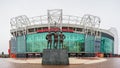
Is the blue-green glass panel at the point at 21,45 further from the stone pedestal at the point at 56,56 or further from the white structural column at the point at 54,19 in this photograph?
the stone pedestal at the point at 56,56

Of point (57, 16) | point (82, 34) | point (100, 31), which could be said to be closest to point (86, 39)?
point (82, 34)

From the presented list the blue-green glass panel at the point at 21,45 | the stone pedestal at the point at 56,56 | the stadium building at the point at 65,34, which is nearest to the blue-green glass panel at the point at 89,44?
the stadium building at the point at 65,34

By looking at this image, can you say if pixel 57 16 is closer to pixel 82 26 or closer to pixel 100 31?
pixel 82 26

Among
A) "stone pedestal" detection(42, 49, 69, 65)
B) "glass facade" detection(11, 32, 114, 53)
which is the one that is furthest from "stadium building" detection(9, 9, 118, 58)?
"stone pedestal" detection(42, 49, 69, 65)

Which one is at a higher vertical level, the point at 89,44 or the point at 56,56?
the point at 89,44

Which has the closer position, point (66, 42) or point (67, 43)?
point (67, 43)

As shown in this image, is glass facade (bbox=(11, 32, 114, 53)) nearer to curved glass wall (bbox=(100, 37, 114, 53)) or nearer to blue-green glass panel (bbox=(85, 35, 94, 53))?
blue-green glass panel (bbox=(85, 35, 94, 53))

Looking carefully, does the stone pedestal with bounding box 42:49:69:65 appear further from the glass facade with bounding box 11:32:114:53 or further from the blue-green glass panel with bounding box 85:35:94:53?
the blue-green glass panel with bounding box 85:35:94:53

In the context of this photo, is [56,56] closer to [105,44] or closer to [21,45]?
[21,45]

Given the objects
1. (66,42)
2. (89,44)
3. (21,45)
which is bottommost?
(21,45)

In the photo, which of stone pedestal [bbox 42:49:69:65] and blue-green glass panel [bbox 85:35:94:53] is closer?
stone pedestal [bbox 42:49:69:65]

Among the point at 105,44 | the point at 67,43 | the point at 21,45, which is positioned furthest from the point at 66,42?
the point at 105,44

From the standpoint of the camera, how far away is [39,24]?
53531 millimetres

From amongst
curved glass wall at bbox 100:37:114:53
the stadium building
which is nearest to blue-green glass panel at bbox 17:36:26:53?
the stadium building
